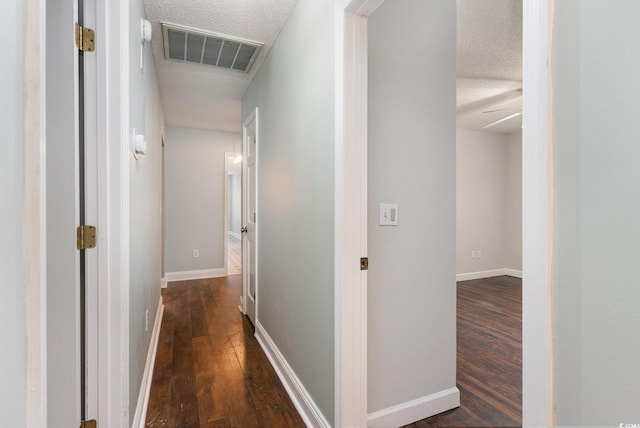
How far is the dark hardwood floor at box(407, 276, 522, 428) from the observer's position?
1793 mm

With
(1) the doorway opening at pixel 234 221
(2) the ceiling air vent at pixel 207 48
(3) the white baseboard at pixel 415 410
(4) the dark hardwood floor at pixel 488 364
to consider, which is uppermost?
(2) the ceiling air vent at pixel 207 48

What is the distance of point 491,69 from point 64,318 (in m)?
3.79

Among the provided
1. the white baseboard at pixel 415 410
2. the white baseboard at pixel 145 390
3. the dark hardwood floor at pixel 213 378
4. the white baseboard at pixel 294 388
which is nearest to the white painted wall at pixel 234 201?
the dark hardwood floor at pixel 213 378

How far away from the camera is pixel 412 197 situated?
1742mm

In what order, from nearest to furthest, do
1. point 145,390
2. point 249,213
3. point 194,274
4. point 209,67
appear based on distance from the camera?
1. point 145,390
2. point 209,67
3. point 249,213
4. point 194,274

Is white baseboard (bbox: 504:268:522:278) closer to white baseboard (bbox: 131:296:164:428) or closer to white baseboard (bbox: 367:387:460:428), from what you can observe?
white baseboard (bbox: 367:387:460:428)

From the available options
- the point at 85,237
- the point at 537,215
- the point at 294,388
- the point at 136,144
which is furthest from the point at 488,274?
the point at 85,237

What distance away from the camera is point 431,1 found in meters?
1.78

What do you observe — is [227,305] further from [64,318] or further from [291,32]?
[291,32]

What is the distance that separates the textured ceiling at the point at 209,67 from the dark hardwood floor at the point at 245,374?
8.33 feet

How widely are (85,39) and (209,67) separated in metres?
1.88

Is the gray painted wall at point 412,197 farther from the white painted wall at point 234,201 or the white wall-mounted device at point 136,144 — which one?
the white painted wall at point 234,201

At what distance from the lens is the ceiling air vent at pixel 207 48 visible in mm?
2297

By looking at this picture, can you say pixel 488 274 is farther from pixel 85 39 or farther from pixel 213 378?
pixel 85 39
